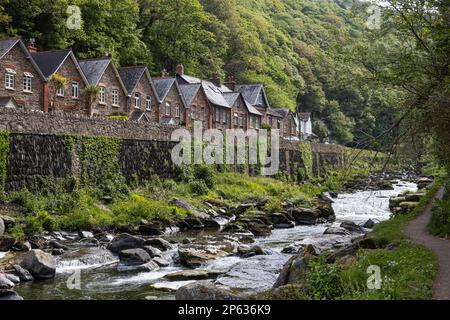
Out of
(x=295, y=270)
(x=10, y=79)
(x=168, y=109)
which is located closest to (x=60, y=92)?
(x=10, y=79)

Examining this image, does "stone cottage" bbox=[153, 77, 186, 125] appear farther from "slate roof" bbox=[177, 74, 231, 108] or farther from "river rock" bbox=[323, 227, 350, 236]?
"river rock" bbox=[323, 227, 350, 236]

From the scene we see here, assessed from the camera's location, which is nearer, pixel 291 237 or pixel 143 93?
pixel 291 237

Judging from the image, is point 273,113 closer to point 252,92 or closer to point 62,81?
point 252,92

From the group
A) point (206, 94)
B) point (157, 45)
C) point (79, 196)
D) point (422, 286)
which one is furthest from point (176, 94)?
point (422, 286)

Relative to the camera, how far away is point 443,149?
17812mm

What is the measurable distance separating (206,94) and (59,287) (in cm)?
4482

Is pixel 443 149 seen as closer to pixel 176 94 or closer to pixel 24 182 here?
pixel 24 182

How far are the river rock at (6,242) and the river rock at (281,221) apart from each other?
16.3 meters

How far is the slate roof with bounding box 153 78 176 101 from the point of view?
5288 cm

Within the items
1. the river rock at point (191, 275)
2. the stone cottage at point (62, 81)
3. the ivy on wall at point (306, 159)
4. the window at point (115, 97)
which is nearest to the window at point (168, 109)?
the window at point (115, 97)

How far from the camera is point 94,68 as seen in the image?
4566 cm

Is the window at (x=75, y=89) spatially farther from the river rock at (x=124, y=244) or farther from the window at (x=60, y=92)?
the river rock at (x=124, y=244)

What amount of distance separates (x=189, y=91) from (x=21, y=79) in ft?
72.7

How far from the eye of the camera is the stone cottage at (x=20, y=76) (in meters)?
36.8
